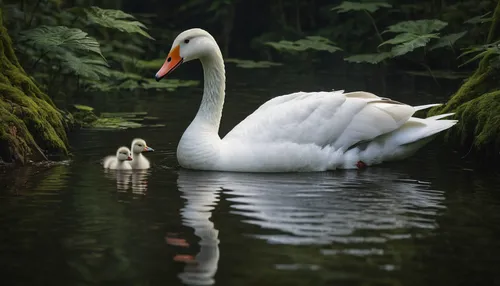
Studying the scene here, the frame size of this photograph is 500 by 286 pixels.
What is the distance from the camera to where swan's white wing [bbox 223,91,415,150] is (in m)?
11.0

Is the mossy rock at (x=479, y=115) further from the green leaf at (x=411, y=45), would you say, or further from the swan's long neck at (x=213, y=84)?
the swan's long neck at (x=213, y=84)

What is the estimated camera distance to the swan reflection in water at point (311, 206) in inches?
304

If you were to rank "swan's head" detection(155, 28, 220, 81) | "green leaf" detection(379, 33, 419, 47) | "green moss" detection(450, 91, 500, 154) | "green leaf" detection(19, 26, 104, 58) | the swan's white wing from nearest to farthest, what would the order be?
the swan's white wing, "green moss" detection(450, 91, 500, 154), "swan's head" detection(155, 28, 220, 81), "green leaf" detection(19, 26, 104, 58), "green leaf" detection(379, 33, 419, 47)

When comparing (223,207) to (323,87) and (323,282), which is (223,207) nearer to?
(323,282)

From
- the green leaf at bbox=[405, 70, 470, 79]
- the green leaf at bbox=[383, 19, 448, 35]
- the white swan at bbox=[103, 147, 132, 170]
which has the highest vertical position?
the green leaf at bbox=[383, 19, 448, 35]

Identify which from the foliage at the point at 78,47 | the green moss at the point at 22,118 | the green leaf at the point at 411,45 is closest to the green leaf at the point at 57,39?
the foliage at the point at 78,47

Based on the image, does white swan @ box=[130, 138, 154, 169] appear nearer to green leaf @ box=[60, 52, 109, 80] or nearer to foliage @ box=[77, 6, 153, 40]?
green leaf @ box=[60, 52, 109, 80]

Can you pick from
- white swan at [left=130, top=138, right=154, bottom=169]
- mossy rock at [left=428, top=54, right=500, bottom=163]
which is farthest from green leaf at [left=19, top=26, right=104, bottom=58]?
mossy rock at [left=428, top=54, right=500, bottom=163]

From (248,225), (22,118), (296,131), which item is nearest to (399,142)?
(296,131)

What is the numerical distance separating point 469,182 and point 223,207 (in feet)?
8.67

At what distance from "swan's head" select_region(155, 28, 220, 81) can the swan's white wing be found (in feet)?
2.98

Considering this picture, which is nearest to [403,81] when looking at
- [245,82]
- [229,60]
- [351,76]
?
[351,76]

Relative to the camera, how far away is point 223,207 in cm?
898

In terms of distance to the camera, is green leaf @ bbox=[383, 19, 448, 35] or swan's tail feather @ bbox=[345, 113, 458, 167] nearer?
swan's tail feather @ bbox=[345, 113, 458, 167]
